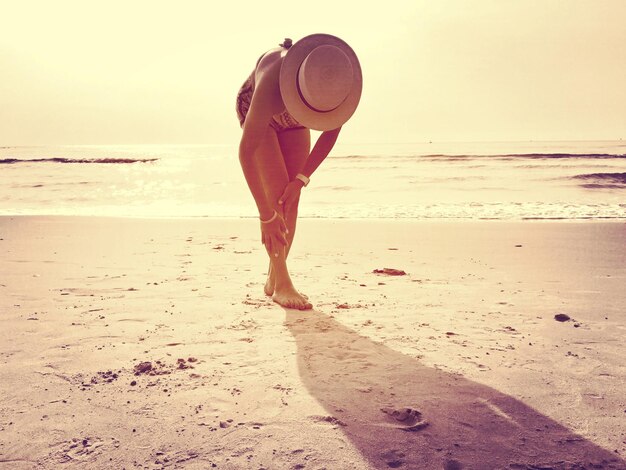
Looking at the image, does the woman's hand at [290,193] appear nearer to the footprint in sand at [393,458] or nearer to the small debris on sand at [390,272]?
the small debris on sand at [390,272]

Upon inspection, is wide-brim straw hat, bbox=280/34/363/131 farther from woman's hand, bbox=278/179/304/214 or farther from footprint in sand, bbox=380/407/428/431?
footprint in sand, bbox=380/407/428/431

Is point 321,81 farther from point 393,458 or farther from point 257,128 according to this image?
point 393,458

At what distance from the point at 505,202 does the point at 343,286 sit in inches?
363

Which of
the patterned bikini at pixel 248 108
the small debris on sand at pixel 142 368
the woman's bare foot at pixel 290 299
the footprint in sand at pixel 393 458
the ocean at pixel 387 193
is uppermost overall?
the patterned bikini at pixel 248 108

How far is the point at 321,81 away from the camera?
2869 millimetres

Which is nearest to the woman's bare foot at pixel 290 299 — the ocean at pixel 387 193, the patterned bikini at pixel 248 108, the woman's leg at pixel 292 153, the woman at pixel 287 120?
the woman at pixel 287 120

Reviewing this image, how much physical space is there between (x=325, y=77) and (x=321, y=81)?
3 cm

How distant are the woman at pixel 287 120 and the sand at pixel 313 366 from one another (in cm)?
52

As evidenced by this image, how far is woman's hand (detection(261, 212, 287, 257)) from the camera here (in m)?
3.48

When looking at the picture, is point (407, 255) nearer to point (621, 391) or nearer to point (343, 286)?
point (343, 286)

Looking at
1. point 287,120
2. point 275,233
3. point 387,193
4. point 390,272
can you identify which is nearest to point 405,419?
point 275,233

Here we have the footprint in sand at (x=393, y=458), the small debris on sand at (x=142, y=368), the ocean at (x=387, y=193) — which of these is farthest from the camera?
the ocean at (x=387, y=193)

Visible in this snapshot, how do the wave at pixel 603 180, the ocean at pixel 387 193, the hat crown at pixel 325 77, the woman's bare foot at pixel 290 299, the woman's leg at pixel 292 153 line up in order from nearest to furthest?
the hat crown at pixel 325 77 < the woman's bare foot at pixel 290 299 < the woman's leg at pixel 292 153 < the ocean at pixel 387 193 < the wave at pixel 603 180

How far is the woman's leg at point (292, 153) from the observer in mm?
3707
